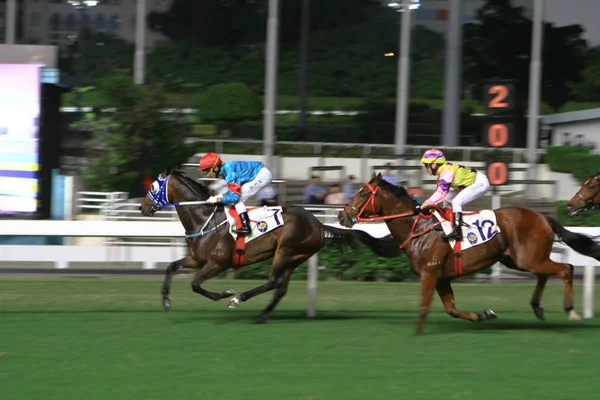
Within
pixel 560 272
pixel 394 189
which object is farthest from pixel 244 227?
pixel 560 272

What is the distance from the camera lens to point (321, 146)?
21969mm

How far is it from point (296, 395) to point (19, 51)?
1137 cm

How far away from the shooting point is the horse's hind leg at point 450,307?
7625 millimetres

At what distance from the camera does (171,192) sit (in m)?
8.62

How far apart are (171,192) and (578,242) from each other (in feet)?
12.1

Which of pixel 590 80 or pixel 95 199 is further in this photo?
pixel 590 80

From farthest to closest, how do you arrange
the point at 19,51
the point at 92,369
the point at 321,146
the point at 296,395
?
1. the point at 321,146
2. the point at 19,51
3. the point at 92,369
4. the point at 296,395

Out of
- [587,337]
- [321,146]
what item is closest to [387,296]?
[587,337]

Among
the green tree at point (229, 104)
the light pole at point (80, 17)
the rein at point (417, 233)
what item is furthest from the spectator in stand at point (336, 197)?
the green tree at point (229, 104)

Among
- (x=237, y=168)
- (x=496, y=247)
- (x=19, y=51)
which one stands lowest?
(x=496, y=247)

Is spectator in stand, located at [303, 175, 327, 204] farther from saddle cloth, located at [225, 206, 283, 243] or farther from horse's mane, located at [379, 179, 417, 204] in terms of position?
horse's mane, located at [379, 179, 417, 204]

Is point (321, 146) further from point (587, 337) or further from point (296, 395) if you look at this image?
point (296, 395)

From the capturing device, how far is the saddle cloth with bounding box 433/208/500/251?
761 cm

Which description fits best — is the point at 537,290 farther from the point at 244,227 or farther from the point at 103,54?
the point at 103,54
